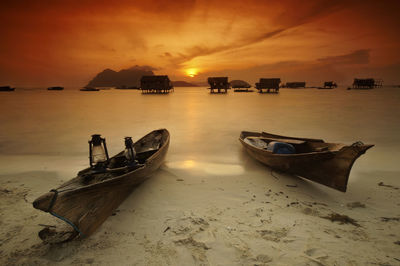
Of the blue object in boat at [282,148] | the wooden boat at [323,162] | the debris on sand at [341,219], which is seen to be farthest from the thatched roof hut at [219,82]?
the debris on sand at [341,219]

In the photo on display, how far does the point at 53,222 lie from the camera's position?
11.6 feet

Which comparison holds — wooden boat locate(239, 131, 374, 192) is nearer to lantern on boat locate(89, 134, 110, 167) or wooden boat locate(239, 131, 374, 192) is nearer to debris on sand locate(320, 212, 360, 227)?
debris on sand locate(320, 212, 360, 227)

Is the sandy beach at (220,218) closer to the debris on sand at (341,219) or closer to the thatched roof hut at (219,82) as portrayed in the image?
the debris on sand at (341,219)

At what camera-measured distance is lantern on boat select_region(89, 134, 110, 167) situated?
143 inches

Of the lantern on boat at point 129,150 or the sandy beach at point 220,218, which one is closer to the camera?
the sandy beach at point 220,218

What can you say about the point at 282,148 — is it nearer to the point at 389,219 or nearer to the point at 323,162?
the point at 323,162

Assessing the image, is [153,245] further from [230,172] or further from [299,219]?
[230,172]

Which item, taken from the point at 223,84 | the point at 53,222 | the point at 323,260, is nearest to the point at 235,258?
the point at 323,260

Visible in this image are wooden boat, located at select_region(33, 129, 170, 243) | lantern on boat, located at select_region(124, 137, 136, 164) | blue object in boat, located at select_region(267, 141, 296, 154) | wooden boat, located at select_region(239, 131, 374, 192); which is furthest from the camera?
blue object in boat, located at select_region(267, 141, 296, 154)

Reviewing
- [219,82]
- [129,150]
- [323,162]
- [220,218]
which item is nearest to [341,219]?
[323,162]

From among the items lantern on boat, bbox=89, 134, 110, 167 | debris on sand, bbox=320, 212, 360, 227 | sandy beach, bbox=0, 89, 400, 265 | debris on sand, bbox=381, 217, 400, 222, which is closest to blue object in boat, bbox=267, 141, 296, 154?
sandy beach, bbox=0, 89, 400, 265

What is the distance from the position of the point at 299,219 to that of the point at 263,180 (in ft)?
5.25

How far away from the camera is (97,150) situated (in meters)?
3.75

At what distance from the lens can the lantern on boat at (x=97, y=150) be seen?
3638mm
